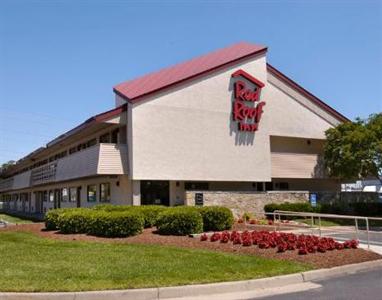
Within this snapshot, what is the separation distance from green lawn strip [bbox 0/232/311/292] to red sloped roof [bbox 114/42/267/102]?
13.5m

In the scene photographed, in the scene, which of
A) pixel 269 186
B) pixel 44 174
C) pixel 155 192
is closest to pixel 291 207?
pixel 269 186

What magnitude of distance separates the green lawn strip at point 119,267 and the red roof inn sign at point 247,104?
54.4 feet

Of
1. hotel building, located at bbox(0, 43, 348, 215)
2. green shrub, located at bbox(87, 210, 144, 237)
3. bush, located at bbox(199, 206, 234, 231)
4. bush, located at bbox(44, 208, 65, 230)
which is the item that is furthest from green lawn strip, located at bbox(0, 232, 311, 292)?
hotel building, located at bbox(0, 43, 348, 215)

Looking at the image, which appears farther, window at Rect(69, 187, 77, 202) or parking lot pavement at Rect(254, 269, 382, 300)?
window at Rect(69, 187, 77, 202)

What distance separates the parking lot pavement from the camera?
8914 mm

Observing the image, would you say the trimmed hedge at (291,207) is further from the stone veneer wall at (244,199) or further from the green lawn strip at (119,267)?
the green lawn strip at (119,267)

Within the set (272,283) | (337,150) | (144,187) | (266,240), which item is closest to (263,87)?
(337,150)

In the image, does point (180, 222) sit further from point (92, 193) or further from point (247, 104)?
point (92, 193)

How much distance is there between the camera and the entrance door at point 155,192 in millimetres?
28141

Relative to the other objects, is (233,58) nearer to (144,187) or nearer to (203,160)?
(203,160)

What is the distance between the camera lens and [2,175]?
265 feet

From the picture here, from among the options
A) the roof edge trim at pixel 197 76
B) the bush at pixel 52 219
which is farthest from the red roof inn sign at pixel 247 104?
the bush at pixel 52 219

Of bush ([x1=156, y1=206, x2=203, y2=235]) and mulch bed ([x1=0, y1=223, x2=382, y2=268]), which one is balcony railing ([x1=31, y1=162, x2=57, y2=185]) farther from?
bush ([x1=156, y1=206, x2=203, y2=235])

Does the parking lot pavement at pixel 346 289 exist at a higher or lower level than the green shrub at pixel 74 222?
lower
